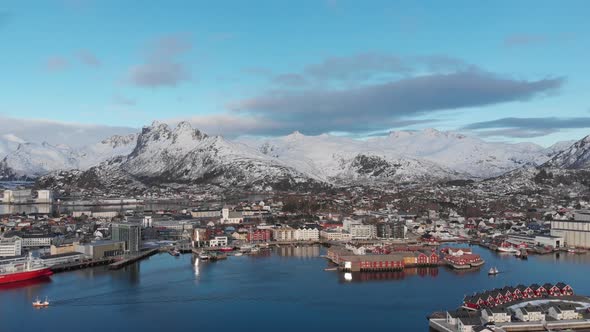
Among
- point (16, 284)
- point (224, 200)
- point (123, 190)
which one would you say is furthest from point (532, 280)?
point (123, 190)

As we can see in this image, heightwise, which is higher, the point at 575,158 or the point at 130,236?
the point at 575,158

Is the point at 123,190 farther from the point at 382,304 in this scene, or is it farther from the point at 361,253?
the point at 382,304

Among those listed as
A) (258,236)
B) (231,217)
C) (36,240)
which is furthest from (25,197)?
(258,236)

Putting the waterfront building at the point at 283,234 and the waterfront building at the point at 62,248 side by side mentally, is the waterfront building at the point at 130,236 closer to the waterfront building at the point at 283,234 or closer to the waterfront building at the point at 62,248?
the waterfront building at the point at 62,248

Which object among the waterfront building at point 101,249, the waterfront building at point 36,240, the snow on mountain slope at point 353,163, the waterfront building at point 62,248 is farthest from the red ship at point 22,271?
the snow on mountain slope at point 353,163

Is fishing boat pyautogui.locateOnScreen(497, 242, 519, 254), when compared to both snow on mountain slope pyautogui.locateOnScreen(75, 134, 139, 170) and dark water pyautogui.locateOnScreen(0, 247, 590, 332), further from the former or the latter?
snow on mountain slope pyautogui.locateOnScreen(75, 134, 139, 170)

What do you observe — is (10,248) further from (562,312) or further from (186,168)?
(186,168)

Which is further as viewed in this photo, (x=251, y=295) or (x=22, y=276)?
(x=22, y=276)
